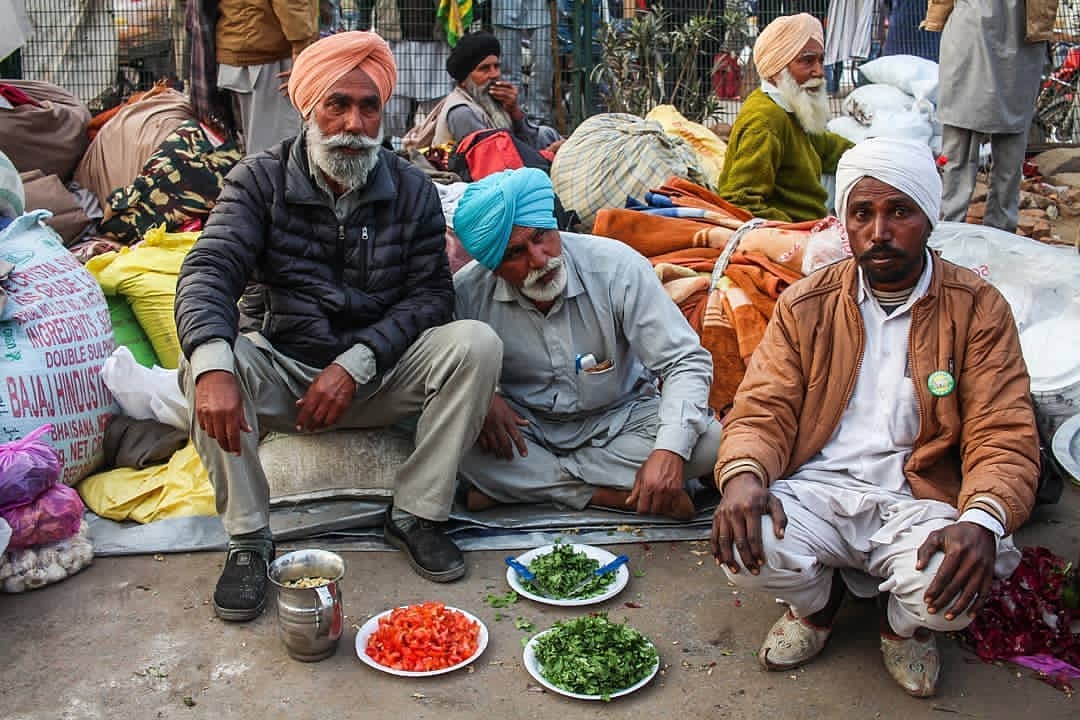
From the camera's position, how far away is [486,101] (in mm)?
7199

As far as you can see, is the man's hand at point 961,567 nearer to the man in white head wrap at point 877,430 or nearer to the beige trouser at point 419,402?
the man in white head wrap at point 877,430

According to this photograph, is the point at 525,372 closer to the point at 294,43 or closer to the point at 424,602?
the point at 424,602

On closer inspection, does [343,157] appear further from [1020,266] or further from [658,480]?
[1020,266]

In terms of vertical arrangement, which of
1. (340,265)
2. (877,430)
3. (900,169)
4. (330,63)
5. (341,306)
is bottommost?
(877,430)

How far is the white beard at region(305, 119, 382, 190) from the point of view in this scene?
378 cm

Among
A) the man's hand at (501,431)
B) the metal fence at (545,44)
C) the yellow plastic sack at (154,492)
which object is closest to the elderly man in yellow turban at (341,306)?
the man's hand at (501,431)

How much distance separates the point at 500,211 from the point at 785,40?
115 inches

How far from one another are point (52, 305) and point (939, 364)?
3.14m

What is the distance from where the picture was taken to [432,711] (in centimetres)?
291

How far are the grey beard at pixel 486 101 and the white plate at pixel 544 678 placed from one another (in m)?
4.63

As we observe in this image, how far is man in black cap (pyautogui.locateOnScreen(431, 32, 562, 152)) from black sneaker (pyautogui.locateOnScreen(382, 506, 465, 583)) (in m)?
3.79

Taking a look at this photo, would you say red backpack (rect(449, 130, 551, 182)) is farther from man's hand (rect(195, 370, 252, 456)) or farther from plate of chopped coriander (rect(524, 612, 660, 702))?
plate of chopped coriander (rect(524, 612, 660, 702))

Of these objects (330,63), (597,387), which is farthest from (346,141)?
(597,387)

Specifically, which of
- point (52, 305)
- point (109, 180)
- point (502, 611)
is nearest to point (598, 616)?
point (502, 611)
